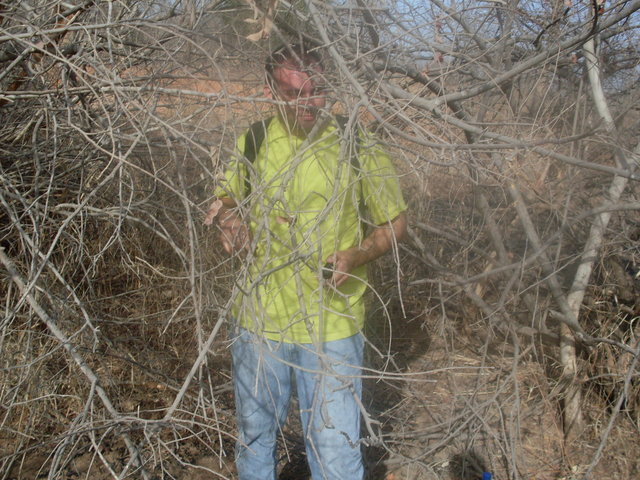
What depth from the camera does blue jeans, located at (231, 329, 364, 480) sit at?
2.23 metres

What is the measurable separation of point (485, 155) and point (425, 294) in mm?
1537

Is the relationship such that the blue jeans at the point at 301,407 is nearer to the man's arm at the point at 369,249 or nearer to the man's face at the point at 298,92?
the man's arm at the point at 369,249

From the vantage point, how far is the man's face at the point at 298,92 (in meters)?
2.10

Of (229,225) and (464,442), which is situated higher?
(229,225)

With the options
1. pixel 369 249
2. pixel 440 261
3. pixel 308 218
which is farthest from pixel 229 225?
pixel 440 261

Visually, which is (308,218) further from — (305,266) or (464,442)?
(464,442)

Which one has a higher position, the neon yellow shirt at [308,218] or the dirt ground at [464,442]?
the neon yellow shirt at [308,218]

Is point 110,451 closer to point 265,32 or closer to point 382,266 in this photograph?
point 382,266

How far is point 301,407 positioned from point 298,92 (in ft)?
3.87

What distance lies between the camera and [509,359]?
372 centimetres

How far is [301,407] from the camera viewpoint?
7.80 feet

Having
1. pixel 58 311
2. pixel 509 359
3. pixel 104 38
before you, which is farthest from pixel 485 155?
pixel 58 311

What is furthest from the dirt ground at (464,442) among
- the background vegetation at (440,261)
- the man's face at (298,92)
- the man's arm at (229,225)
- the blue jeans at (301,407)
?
the man's face at (298,92)

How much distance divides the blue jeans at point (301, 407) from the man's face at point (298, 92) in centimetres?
77
